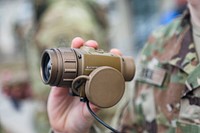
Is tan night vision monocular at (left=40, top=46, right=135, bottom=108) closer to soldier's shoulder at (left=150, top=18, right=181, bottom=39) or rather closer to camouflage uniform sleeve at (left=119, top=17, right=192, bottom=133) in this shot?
camouflage uniform sleeve at (left=119, top=17, right=192, bottom=133)

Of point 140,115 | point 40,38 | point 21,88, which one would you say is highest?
point 40,38

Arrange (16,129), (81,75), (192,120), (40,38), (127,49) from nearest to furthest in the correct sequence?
(81,75) → (192,120) → (40,38) → (16,129) → (127,49)

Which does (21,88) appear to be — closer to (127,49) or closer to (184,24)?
(127,49)

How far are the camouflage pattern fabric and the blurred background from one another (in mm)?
115

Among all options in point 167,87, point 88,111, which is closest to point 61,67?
point 88,111

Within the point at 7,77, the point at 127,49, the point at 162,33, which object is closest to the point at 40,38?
the point at 162,33

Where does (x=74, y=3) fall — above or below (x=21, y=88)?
above

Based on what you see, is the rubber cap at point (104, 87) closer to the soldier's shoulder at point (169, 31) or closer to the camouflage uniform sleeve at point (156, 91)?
the camouflage uniform sleeve at point (156, 91)

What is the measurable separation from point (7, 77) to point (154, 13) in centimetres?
195

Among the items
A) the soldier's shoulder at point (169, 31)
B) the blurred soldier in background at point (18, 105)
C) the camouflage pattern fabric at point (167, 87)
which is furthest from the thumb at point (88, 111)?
the blurred soldier in background at point (18, 105)

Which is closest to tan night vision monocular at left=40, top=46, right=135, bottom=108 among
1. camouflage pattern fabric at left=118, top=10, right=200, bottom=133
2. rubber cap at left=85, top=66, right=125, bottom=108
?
rubber cap at left=85, top=66, right=125, bottom=108

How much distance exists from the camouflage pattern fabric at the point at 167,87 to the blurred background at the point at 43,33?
12 centimetres

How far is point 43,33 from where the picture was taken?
208 centimetres

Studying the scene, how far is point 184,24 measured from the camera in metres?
1.32
